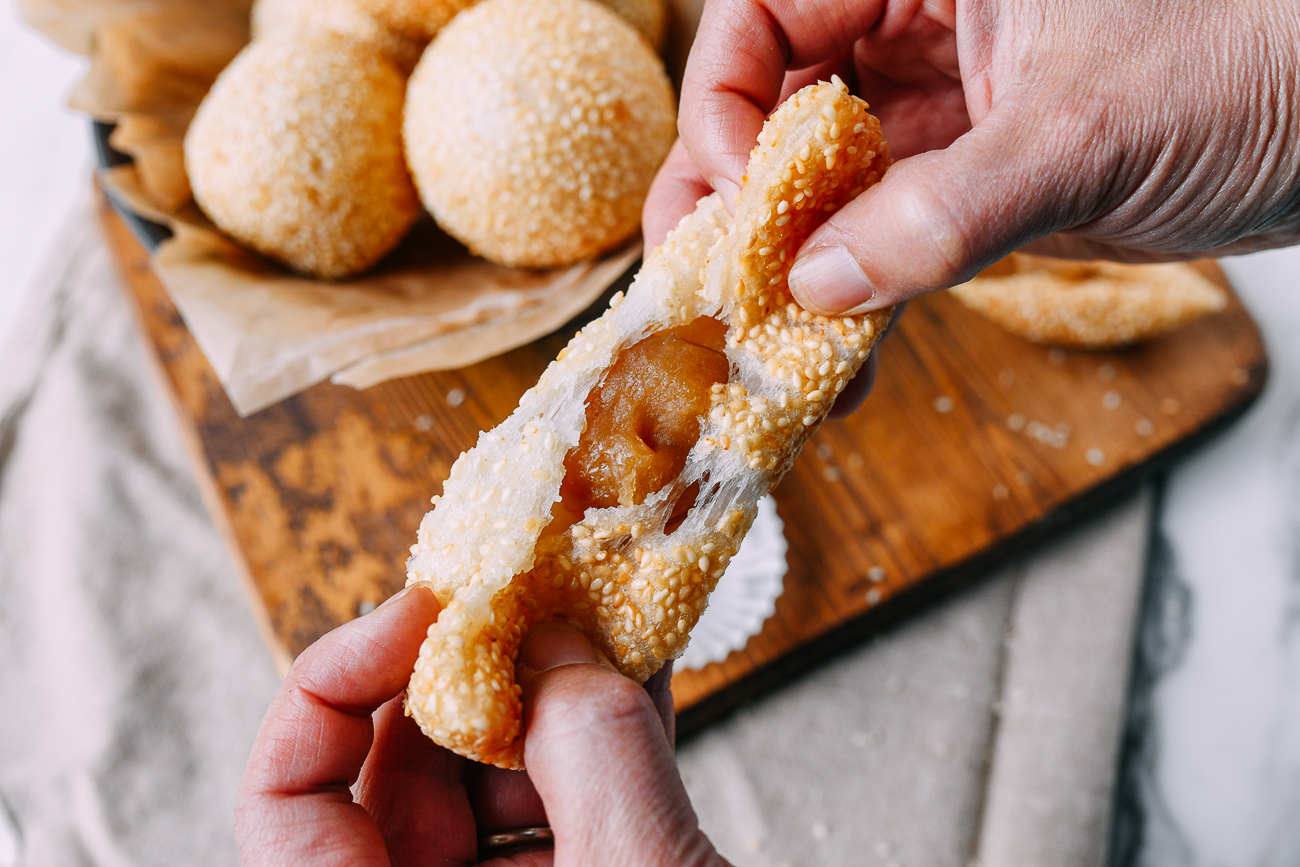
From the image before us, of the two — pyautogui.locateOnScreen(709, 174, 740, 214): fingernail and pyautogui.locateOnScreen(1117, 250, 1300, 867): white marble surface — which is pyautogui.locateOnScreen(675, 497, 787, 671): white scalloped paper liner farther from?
pyautogui.locateOnScreen(1117, 250, 1300, 867): white marble surface

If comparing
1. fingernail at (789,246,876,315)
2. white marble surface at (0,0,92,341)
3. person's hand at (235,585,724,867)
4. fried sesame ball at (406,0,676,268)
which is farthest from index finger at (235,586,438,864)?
white marble surface at (0,0,92,341)

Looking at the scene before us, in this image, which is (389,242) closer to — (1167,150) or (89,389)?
(89,389)

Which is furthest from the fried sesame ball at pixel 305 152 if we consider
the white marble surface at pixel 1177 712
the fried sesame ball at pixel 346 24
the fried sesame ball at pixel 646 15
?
the white marble surface at pixel 1177 712

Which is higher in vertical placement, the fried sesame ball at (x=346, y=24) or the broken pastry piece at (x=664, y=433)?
the fried sesame ball at (x=346, y=24)

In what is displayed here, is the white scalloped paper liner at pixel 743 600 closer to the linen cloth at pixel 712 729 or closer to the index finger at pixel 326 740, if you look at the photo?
the linen cloth at pixel 712 729

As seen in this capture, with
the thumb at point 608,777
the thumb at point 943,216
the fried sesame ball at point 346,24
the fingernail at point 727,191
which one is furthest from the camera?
the fried sesame ball at point 346,24

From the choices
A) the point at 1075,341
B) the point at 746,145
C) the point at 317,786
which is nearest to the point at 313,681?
the point at 317,786
